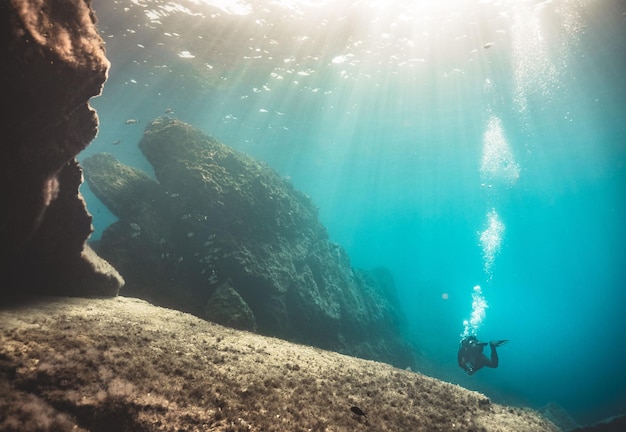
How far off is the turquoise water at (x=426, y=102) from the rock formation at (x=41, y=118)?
46.3 feet

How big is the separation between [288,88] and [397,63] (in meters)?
9.54

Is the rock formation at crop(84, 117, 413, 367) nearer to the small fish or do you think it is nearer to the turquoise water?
the small fish

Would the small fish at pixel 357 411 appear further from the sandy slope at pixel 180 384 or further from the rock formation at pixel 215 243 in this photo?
the rock formation at pixel 215 243

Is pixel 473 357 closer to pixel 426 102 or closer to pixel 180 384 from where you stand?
pixel 180 384

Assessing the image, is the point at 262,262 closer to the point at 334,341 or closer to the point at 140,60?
the point at 334,341

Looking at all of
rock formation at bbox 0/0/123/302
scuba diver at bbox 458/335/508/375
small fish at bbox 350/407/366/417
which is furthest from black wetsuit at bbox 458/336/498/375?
rock formation at bbox 0/0/123/302

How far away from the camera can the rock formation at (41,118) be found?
12.4ft

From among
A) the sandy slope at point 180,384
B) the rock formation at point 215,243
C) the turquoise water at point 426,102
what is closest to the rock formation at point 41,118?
the sandy slope at point 180,384

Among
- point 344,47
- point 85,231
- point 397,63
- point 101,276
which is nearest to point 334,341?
point 101,276

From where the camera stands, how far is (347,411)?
475cm

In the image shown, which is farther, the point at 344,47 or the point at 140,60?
the point at 140,60

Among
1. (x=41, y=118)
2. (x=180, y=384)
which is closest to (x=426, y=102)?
(x=41, y=118)

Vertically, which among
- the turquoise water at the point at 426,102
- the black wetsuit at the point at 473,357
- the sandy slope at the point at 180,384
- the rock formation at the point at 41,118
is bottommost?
the sandy slope at the point at 180,384

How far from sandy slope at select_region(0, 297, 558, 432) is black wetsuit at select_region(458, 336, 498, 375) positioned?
19.5ft
